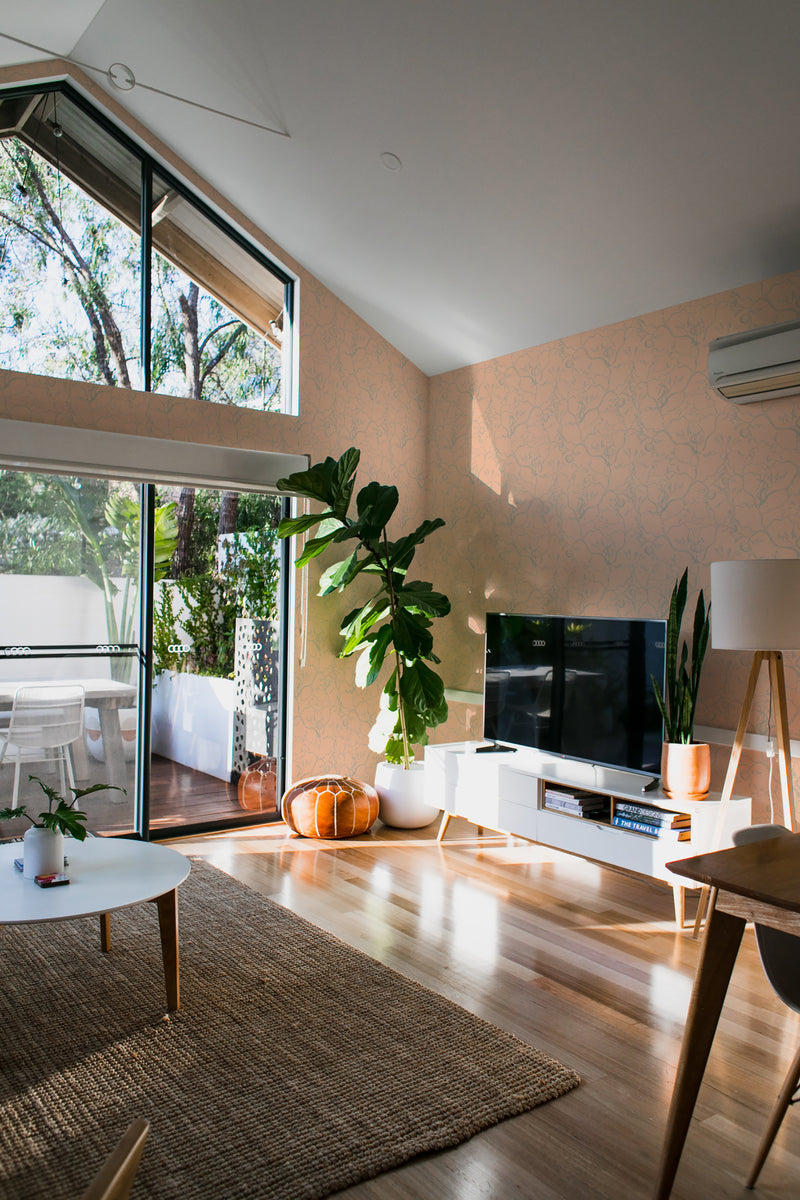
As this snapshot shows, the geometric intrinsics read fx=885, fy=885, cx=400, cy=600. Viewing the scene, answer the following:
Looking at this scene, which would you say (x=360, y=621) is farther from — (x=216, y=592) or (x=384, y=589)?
(x=216, y=592)

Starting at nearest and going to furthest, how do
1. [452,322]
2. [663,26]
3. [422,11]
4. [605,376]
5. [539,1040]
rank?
[539,1040] < [663,26] < [422,11] < [605,376] < [452,322]

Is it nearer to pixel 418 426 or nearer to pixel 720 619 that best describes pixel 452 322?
pixel 418 426

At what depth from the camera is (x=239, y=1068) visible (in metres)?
2.44

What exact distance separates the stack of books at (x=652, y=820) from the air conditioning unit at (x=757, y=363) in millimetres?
1751

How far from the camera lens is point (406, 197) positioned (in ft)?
13.6

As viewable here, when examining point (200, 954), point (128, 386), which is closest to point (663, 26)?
point (128, 386)

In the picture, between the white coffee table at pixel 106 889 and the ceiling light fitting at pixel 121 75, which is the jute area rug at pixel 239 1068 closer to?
the white coffee table at pixel 106 889

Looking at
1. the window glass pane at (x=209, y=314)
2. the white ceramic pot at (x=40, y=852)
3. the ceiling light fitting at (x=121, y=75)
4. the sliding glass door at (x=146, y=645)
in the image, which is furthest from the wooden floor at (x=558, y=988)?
the ceiling light fitting at (x=121, y=75)

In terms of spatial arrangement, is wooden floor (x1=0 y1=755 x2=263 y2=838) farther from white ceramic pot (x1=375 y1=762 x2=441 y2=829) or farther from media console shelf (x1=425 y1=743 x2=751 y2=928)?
media console shelf (x1=425 y1=743 x2=751 y2=928)

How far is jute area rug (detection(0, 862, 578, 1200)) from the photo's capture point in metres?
2.03

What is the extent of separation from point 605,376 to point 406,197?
129cm

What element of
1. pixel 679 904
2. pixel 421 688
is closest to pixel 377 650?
pixel 421 688

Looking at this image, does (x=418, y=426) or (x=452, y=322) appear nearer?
(x=452, y=322)

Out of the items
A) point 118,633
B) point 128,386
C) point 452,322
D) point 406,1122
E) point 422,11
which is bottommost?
point 406,1122
